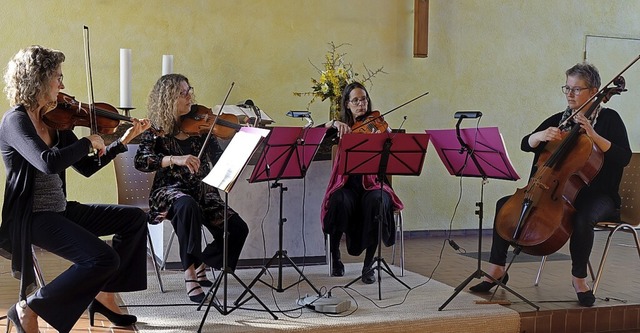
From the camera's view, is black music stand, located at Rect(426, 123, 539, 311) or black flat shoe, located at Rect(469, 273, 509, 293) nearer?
black music stand, located at Rect(426, 123, 539, 311)

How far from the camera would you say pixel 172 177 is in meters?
3.79

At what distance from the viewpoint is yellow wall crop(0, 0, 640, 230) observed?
5.21 meters

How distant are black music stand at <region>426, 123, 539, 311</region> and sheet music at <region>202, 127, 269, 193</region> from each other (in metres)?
1.02

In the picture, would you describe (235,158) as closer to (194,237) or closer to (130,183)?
(194,237)

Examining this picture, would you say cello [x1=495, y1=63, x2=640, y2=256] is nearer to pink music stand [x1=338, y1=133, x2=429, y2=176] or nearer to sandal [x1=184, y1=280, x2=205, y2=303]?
pink music stand [x1=338, y1=133, x2=429, y2=176]

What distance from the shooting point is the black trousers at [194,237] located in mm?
3535

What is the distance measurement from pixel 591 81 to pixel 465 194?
108 inches

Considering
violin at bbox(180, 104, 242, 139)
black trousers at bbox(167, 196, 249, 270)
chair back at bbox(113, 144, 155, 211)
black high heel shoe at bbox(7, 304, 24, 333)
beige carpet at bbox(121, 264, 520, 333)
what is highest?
violin at bbox(180, 104, 242, 139)

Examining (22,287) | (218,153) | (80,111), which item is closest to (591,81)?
(218,153)

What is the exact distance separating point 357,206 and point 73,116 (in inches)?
67.7

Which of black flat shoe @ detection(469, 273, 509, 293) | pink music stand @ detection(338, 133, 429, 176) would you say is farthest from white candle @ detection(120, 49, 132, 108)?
black flat shoe @ detection(469, 273, 509, 293)

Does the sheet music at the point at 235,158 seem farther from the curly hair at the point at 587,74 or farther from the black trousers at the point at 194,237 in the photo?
the curly hair at the point at 587,74

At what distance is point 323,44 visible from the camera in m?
5.80

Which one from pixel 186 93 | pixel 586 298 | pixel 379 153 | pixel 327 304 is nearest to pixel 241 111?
pixel 186 93
